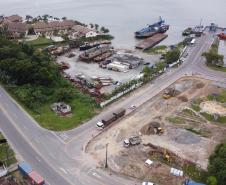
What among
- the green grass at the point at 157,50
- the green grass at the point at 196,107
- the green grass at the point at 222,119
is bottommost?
the green grass at the point at 222,119

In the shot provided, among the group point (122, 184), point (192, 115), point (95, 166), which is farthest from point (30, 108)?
point (192, 115)

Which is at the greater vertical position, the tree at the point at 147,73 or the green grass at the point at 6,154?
the tree at the point at 147,73

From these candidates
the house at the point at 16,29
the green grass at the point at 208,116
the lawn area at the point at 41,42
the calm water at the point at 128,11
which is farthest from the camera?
the calm water at the point at 128,11

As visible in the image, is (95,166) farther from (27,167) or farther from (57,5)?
(57,5)

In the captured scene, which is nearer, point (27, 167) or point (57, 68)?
point (27, 167)

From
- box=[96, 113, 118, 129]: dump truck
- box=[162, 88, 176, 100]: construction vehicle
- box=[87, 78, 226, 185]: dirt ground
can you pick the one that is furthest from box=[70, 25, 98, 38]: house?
box=[96, 113, 118, 129]: dump truck

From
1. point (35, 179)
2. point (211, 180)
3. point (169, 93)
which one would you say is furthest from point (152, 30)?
point (35, 179)

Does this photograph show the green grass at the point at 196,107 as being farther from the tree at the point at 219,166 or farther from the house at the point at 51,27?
the house at the point at 51,27

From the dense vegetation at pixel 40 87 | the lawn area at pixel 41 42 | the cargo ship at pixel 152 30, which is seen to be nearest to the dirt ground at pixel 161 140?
the dense vegetation at pixel 40 87

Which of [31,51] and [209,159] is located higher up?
[31,51]
